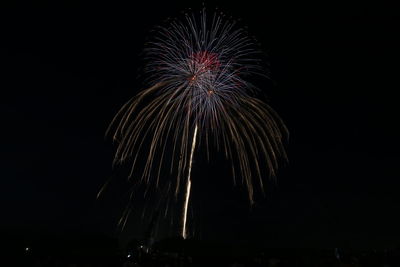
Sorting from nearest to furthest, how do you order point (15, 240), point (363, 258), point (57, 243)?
point (15, 240) → point (363, 258) → point (57, 243)

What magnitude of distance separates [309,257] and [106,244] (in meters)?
18.6

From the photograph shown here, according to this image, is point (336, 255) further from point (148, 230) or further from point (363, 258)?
point (148, 230)

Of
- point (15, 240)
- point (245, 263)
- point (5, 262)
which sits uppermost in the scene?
point (15, 240)

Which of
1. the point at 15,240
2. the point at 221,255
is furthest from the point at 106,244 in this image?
the point at 221,255

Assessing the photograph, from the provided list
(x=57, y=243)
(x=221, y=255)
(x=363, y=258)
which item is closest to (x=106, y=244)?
(x=57, y=243)

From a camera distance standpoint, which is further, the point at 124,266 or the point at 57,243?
the point at 57,243

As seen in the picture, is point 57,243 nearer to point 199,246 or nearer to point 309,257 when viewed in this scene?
point 199,246

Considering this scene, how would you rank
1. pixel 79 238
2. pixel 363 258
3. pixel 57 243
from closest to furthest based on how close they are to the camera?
pixel 363 258 → pixel 57 243 → pixel 79 238

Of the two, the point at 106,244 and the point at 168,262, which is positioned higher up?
the point at 106,244

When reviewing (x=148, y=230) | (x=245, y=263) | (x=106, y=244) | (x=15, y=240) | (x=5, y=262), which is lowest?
(x=5, y=262)

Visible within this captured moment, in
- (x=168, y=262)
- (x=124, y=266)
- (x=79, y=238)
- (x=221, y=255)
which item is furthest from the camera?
(x=79, y=238)

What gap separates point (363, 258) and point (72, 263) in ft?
77.2

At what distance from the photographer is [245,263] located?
29906 mm

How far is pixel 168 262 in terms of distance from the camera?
29.0 metres
